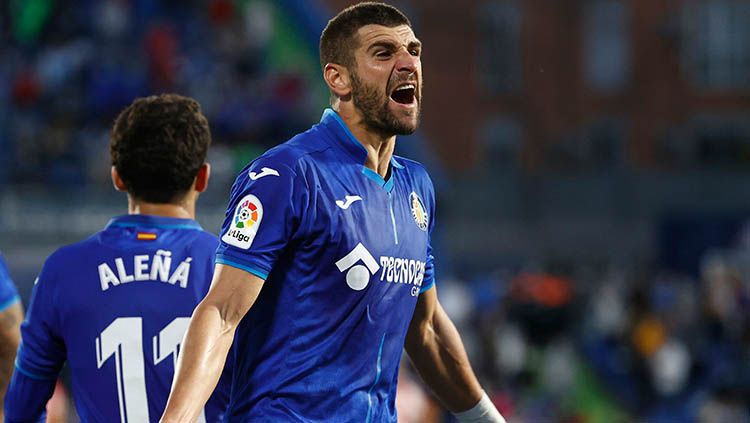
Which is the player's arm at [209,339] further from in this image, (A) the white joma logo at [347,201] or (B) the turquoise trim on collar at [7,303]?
(B) the turquoise trim on collar at [7,303]

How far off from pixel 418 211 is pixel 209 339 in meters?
0.86

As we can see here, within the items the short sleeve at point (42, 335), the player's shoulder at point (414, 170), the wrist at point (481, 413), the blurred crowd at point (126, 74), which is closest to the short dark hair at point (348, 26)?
the player's shoulder at point (414, 170)

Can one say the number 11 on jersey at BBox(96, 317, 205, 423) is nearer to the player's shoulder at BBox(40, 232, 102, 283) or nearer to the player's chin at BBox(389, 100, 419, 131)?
the player's shoulder at BBox(40, 232, 102, 283)

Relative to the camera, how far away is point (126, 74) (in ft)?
58.9

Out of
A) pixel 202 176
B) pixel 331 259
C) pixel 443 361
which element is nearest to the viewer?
pixel 331 259

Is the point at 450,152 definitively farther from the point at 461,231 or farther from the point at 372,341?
the point at 372,341

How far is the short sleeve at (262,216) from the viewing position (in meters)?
3.50

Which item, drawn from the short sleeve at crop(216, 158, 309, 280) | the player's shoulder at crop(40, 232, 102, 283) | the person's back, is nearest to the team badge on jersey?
the short sleeve at crop(216, 158, 309, 280)

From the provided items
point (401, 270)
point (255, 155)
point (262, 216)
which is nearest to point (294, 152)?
point (262, 216)

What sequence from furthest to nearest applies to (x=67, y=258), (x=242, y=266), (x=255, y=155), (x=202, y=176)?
(x=255, y=155) → (x=202, y=176) → (x=67, y=258) → (x=242, y=266)

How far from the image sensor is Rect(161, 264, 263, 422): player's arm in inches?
130

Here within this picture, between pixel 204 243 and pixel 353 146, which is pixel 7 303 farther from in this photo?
pixel 353 146

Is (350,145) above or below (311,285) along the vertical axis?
above

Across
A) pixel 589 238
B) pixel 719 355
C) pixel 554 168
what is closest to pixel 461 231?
pixel 589 238
